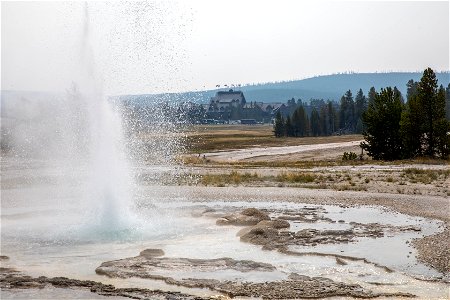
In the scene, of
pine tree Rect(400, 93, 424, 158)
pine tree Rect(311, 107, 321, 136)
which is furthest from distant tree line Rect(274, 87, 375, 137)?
pine tree Rect(400, 93, 424, 158)

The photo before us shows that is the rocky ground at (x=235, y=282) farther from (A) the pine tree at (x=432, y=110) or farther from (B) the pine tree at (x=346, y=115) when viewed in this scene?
(B) the pine tree at (x=346, y=115)

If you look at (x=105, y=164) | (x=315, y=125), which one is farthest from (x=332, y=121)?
(x=105, y=164)

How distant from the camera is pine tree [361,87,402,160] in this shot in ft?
161

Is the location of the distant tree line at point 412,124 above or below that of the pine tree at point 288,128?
above

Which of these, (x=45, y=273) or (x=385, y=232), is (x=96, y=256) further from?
(x=385, y=232)

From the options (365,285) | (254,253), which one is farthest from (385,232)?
(365,285)

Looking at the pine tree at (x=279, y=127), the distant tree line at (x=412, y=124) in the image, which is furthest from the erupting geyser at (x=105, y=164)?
the pine tree at (x=279, y=127)

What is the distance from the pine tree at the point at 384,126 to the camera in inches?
1938

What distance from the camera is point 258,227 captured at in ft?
55.0

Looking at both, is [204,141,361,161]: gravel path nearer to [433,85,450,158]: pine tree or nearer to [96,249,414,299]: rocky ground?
[433,85,450,158]: pine tree

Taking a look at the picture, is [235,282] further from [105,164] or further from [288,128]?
[288,128]

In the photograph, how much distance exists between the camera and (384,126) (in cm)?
4959

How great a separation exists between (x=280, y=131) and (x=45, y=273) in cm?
11264

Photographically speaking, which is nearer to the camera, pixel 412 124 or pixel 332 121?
pixel 412 124
